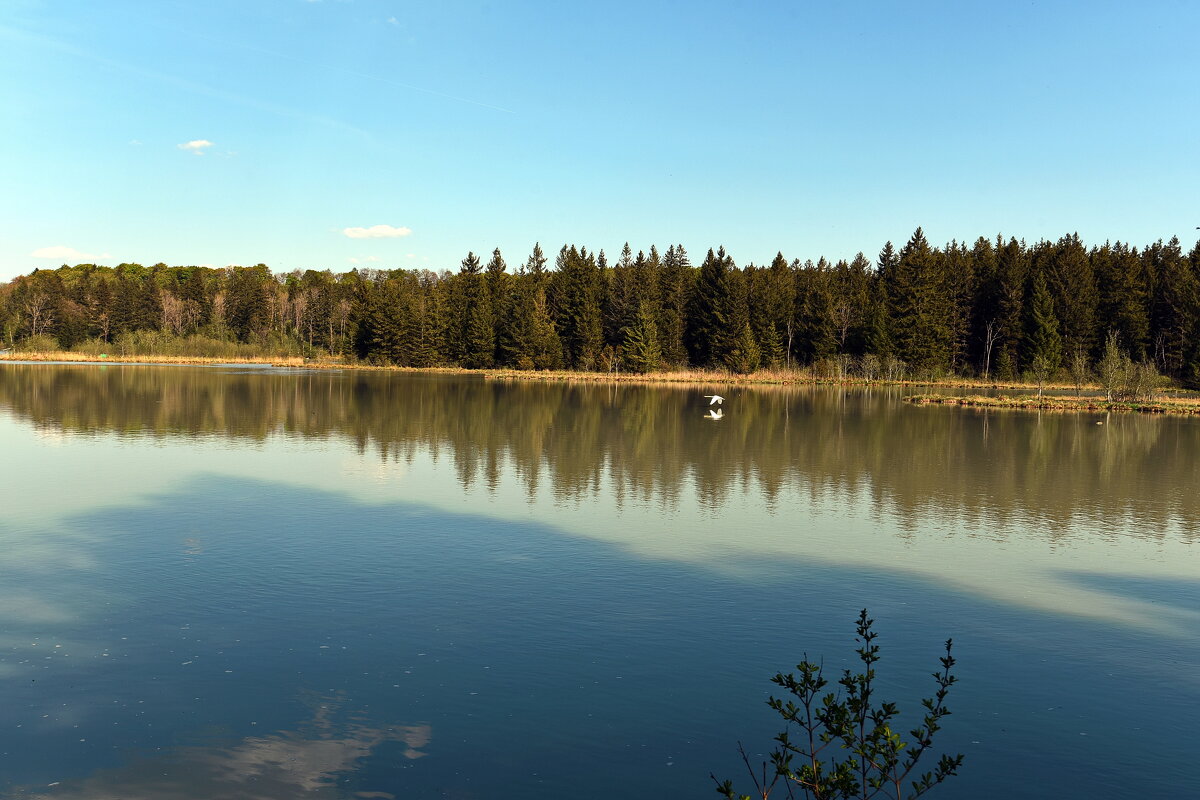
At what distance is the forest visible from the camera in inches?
3031

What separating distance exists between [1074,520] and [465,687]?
13.9 metres

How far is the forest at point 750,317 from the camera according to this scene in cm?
7700

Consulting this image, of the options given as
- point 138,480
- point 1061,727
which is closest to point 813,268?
point 138,480

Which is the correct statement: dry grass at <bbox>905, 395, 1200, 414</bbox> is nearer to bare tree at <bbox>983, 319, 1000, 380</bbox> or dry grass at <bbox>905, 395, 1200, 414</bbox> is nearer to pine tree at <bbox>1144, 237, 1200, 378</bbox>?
pine tree at <bbox>1144, 237, 1200, 378</bbox>

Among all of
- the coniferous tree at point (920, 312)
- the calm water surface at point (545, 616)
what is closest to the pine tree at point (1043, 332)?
the coniferous tree at point (920, 312)

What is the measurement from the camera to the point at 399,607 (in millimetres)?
10523

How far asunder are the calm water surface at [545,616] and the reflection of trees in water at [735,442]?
269 millimetres

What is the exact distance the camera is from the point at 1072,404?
54.1 meters

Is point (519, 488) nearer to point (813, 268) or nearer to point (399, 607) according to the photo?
point (399, 607)

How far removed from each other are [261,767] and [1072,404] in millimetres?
57135

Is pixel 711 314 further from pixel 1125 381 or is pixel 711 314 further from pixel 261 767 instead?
pixel 261 767

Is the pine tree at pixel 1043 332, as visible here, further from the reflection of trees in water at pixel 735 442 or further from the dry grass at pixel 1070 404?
the reflection of trees in water at pixel 735 442

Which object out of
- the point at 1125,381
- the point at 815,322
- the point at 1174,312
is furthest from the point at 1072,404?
the point at 815,322

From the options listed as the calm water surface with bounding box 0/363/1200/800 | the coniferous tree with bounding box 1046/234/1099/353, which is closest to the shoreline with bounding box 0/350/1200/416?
the coniferous tree with bounding box 1046/234/1099/353
